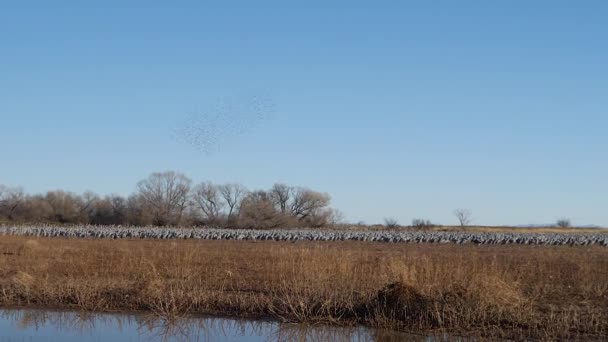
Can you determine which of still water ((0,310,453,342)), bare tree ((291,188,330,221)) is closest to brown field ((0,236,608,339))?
still water ((0,310,453,342))

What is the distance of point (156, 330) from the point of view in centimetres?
1213

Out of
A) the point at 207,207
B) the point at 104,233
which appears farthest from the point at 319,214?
the point at 104,233

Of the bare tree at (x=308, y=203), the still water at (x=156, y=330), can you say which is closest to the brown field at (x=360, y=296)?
the still water at (x=156, y=330)

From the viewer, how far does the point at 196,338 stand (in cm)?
1154

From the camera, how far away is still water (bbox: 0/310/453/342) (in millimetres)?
11445

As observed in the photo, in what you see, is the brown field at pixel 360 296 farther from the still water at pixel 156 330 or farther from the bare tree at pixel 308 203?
the bare tree at pixel 308 203

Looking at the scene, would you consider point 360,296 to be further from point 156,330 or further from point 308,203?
point 308,203

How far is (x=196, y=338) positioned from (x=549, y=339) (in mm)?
5931

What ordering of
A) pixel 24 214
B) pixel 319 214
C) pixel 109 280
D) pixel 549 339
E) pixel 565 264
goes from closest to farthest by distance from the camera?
1. pixel 549 339
2. pixel 109 280
3. pixel 565 264
4. pixel 319 214
5. pixel 24 214

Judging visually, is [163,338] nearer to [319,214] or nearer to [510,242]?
[510,242]

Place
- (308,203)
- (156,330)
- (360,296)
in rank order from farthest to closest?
(308,203), (360,296), (156,330)

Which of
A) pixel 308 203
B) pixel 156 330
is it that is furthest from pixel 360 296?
pixel 308 203

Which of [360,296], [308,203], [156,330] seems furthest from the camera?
[308,203]

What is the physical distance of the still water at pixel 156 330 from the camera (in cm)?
1145
